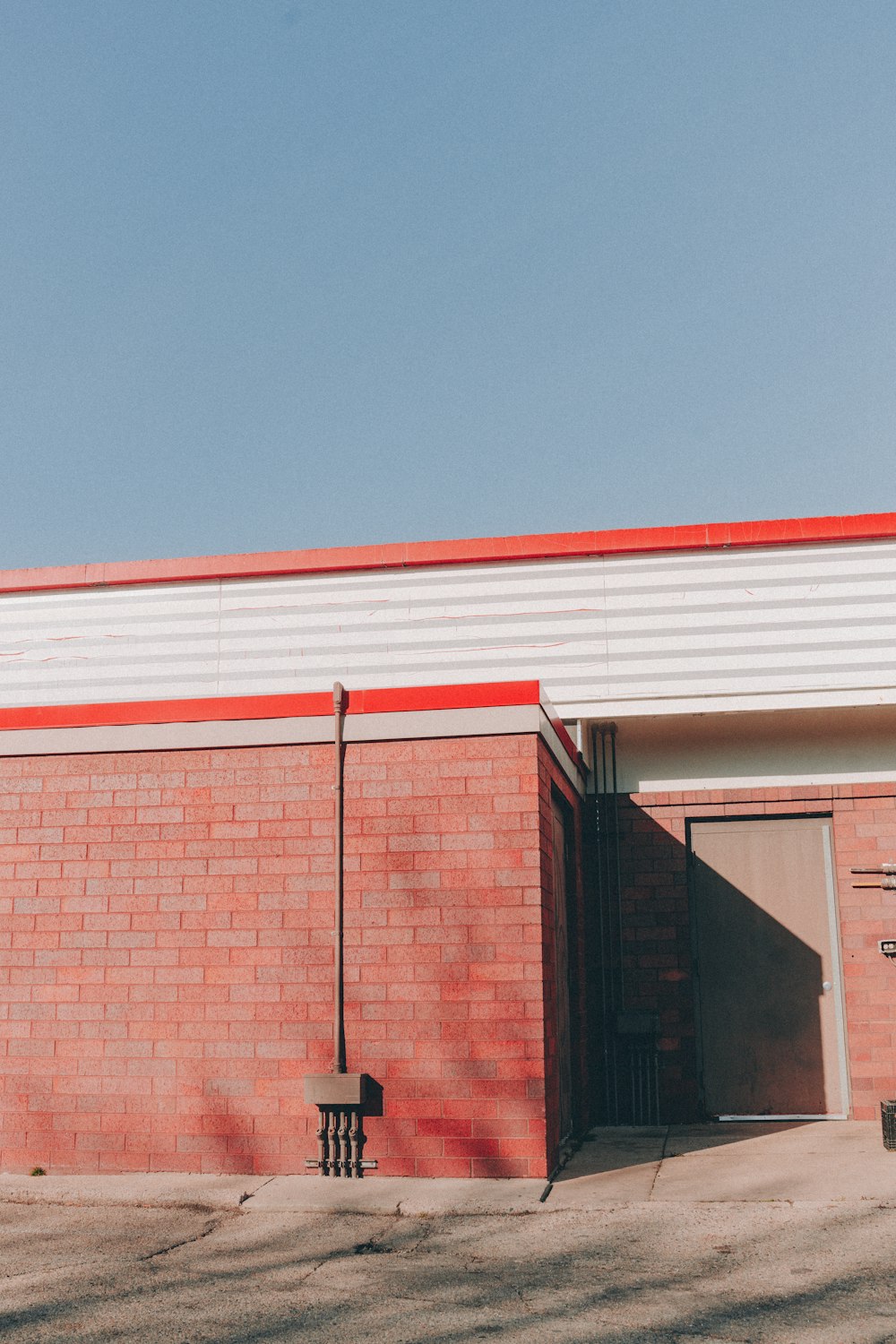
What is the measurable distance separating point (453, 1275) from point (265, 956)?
10.0 ft

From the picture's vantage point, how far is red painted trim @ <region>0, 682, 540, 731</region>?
8.50 meters

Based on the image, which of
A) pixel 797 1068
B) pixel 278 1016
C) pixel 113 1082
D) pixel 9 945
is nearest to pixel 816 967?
pixel 797 1068

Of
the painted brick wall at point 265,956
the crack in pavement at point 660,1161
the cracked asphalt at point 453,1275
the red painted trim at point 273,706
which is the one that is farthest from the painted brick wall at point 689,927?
the cracked asphalt at point 453,1275

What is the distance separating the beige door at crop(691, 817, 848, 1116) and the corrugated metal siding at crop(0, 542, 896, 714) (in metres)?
1.59

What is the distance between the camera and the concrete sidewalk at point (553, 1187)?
730cm

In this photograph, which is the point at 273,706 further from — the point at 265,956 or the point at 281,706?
the point at 265,956

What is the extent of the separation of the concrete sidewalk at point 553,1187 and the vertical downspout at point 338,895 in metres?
0.87

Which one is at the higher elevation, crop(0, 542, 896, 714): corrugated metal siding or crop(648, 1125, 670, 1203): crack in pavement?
crop(0, 542, 896, 714): corrugated metal siding

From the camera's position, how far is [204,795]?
28.9 ft

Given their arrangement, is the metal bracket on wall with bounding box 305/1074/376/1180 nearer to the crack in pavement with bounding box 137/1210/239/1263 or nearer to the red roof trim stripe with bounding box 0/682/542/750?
the crack in pavement with bounding box 137/1210/239/1263

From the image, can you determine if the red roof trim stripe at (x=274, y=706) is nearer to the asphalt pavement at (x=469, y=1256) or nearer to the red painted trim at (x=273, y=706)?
the red painted trim at (x=273, y=706)

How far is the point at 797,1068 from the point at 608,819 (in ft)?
9.30

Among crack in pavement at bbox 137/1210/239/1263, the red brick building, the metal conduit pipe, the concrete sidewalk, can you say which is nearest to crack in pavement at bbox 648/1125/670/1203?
the concrete sidewalk

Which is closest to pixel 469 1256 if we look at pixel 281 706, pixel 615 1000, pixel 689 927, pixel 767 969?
pixel 281 706
